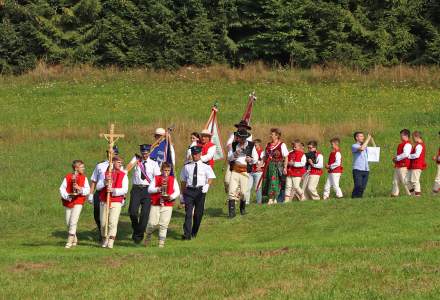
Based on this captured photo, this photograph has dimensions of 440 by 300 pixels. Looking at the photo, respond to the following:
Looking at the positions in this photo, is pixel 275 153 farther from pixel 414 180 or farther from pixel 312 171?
pixel 414 180

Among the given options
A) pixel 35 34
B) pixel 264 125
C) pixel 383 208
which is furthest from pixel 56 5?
pixel 383 208

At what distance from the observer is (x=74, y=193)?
22594 millimetres

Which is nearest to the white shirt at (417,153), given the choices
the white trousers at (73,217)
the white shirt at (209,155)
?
the white shirt at (209,155)

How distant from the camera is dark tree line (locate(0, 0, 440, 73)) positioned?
56719mm

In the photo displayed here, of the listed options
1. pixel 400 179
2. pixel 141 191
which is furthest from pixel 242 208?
pixel 400 179

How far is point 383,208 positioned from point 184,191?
4.60 meters

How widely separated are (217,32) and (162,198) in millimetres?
38364

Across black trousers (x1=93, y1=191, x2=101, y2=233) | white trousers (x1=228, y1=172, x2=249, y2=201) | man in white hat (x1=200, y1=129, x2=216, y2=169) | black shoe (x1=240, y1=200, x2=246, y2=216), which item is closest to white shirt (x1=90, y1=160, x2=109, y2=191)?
black trousers (x1=93, y1=191, x2=101, y2=233)

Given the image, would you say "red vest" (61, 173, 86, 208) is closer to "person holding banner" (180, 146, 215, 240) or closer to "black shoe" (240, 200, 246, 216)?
"person holding banner" (180, 146, 215, 240)

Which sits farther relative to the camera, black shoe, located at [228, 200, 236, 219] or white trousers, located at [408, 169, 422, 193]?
white trousers, located at [408, 169, 422, 193]

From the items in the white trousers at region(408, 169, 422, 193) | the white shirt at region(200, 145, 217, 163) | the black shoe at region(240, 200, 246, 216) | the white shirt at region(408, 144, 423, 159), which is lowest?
the black shoe at region(240, 200, 246, 216)

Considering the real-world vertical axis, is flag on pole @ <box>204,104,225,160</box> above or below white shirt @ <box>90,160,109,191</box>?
above

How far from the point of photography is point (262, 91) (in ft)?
166

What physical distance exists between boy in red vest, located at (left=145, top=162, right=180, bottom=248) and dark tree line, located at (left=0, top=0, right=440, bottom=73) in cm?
3418
